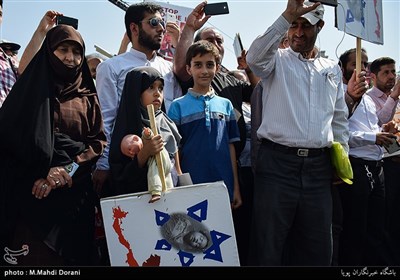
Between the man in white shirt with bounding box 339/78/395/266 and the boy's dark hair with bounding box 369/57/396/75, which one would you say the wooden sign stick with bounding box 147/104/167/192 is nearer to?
the man in white shirt with bounding box 339/78/395/266

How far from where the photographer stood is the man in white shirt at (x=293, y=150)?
3.04 meters

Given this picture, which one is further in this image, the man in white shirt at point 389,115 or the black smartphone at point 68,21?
the man in white shirt at point 389,115

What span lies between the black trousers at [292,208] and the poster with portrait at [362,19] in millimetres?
994

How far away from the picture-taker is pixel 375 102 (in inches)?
184

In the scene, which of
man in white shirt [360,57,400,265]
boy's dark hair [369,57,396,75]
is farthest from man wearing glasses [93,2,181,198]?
boy's dark hair [369,57,396,75]

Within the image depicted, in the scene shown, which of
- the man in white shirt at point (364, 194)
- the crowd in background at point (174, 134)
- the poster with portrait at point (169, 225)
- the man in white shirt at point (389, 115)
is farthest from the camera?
the man in white shirt at point (389, 115)

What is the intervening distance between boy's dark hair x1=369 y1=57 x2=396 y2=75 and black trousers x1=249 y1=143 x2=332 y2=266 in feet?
6.75

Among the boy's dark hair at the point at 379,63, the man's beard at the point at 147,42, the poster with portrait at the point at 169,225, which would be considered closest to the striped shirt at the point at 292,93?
the poster with portrait at the point at 169,225

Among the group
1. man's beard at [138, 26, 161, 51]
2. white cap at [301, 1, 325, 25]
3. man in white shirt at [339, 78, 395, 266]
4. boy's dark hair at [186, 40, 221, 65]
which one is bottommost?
man in white shirt at [339, 78, 395, 266]

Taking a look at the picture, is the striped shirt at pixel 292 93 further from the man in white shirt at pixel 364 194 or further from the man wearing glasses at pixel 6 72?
the man wearing glasses at pixel 6 72

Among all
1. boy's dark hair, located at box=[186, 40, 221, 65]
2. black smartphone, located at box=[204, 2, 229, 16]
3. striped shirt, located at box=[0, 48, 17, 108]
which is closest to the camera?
striped shirt, located at box=[0, 48, 17, 108]

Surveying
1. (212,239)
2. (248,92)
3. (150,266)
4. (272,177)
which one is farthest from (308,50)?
(150,266)

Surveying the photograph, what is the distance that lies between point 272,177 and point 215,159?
1.28 ft

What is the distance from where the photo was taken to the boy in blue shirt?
3129 millimetres
